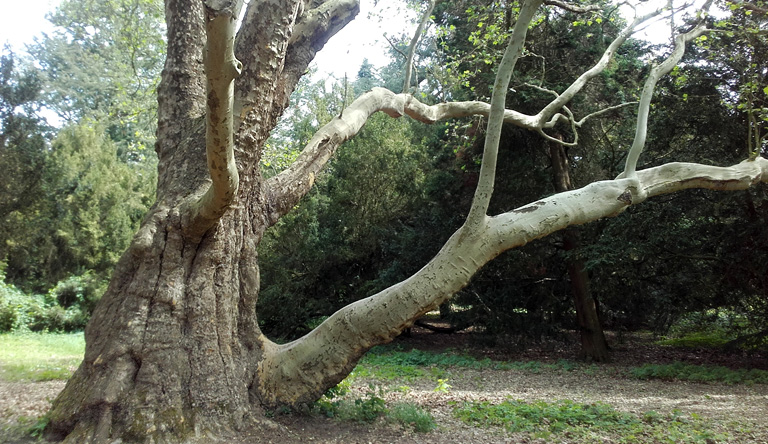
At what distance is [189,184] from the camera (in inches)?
159

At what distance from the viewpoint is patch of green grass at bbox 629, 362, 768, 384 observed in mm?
8326

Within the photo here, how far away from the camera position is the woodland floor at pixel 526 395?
407 centimetres

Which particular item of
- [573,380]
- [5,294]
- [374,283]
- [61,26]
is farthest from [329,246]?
[61,26]

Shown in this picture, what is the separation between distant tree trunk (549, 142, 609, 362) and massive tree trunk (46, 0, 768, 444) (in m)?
6.24

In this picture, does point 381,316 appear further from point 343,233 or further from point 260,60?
point 343,233

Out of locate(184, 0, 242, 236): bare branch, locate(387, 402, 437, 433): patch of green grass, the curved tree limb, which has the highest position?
the curved tree limb

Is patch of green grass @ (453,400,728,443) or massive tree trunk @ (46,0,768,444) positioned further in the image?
patch of green grass @ (453,400,728,443)

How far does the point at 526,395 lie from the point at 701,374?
3.94 metres

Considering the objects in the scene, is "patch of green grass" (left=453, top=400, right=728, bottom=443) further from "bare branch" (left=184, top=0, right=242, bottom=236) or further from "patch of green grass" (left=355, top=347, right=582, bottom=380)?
"patch of green grass" (left=355, top=347, right=582, bottom=380)

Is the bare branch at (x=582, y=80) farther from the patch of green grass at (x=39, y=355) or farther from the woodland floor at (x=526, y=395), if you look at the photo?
the patch of green grass at (x=39, y=355)

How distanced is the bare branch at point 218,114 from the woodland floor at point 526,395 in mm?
1712

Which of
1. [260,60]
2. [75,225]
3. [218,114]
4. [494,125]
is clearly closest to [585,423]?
[494,125]

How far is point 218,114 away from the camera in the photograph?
291 cm

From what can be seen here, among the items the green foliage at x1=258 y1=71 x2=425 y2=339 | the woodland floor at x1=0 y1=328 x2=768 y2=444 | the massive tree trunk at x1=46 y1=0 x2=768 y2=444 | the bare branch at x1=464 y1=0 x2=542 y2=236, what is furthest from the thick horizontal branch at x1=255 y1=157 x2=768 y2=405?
the green foliage at x1=258 y1=71 x2=425 y2=339
